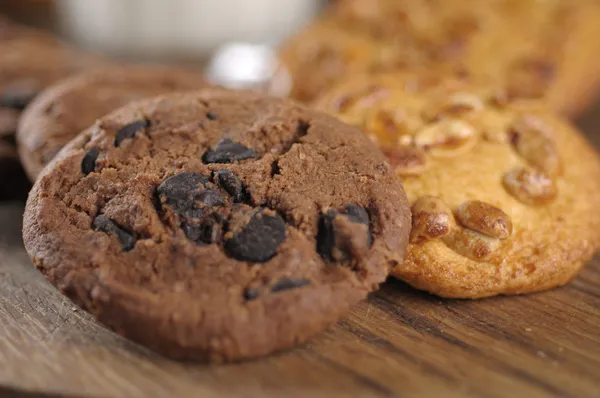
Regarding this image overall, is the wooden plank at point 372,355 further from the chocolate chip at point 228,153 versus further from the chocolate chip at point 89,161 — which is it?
the chocolate chip at point 228,153

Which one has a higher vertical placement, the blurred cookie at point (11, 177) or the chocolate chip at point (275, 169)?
the chocolate chip at point (275, 169)

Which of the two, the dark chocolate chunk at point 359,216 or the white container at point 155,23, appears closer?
the dark chocolate chunk at point 359,216

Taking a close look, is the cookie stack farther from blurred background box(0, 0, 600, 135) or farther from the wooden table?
blurred background box(0, 0, 600, 135)

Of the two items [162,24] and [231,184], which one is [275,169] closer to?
[231,184]

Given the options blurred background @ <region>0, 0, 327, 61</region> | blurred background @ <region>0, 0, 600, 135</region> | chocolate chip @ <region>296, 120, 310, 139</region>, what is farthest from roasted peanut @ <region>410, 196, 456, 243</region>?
blurred background @ <region>0, 0, 327, 61</region>

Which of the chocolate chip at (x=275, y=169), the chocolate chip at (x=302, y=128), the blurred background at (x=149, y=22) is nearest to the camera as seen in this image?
the chocolate chip at (x=275, y=169)

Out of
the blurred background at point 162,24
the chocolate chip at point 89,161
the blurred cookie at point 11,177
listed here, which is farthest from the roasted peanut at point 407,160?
the blurred background at point 162,24

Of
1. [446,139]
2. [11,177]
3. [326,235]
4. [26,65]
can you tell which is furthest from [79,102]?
[446,139]
